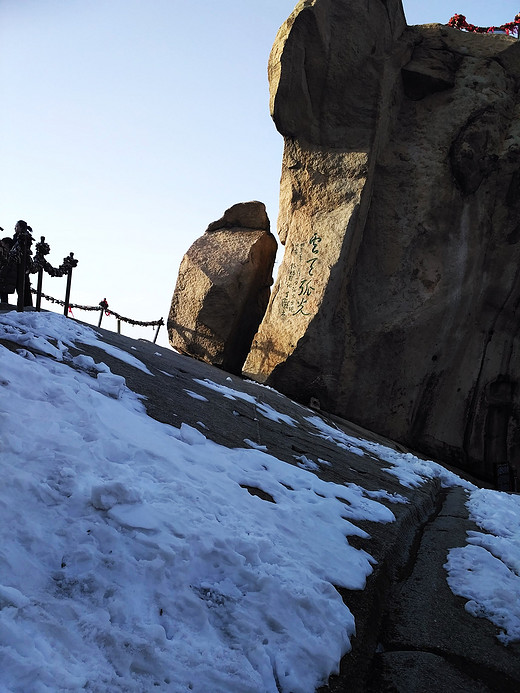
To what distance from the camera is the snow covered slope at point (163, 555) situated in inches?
60.4

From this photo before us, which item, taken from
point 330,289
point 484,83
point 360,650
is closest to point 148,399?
point 360,650

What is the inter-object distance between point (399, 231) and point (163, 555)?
9.74m

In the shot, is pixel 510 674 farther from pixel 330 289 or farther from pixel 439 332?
pixel 439 332

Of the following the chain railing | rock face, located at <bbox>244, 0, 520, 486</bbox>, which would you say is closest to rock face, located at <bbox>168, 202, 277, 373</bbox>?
rock face, located at <bbox>244, 0, 520, 486</bbox>

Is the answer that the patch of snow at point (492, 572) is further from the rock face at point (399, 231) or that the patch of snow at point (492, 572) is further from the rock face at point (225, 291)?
the rock face at point (225, 291)

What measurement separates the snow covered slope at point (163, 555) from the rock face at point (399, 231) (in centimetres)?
666

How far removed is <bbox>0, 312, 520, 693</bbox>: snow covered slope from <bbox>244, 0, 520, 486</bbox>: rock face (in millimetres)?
6658

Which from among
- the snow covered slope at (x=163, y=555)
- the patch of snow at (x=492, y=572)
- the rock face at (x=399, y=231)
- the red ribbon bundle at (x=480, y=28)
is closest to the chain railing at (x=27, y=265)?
the snow covered slope at (x=163, y=555)

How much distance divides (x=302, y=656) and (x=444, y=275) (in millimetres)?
9728

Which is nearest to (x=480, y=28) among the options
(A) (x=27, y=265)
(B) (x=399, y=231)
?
(B) (x=399, y=231)

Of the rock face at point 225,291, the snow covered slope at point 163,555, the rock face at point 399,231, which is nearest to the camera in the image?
the snow covered slope at point 163,555

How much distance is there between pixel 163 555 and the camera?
1.97 m

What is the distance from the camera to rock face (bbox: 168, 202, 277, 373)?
37.1ft

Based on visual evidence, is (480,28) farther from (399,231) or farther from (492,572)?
(492,572)
